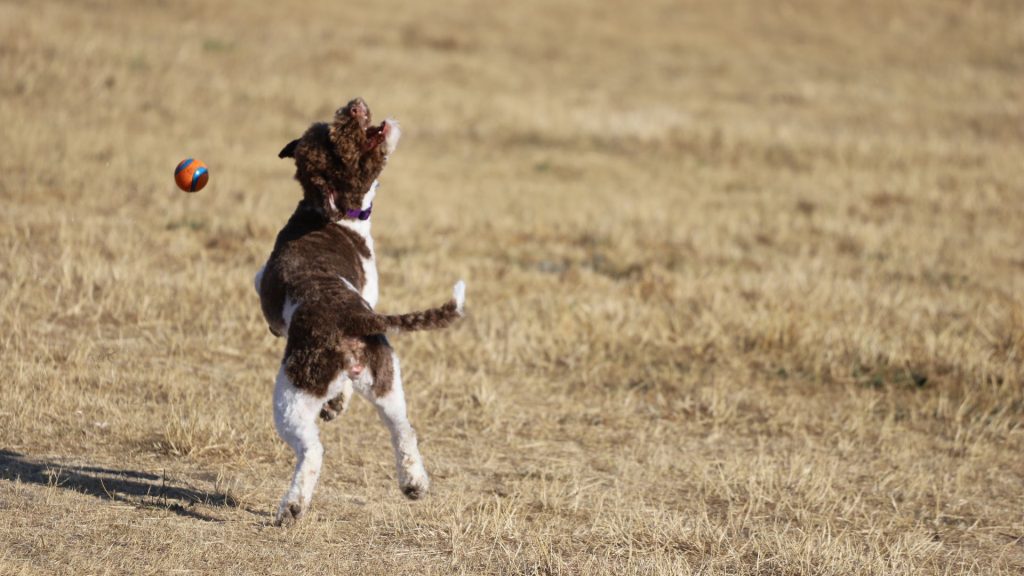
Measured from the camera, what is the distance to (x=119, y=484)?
18.7 feet

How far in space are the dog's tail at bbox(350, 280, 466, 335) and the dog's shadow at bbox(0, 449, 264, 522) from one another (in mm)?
1255

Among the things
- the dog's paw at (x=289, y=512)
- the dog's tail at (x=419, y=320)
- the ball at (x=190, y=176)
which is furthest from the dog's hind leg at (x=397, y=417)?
the ball at (x=190, y=176)

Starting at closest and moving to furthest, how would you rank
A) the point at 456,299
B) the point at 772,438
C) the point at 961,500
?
the point at 456,299 → the point at 961,500 → the point at 772,438

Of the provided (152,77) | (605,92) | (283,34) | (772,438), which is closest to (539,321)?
(772,438)

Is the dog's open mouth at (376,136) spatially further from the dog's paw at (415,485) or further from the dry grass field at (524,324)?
the dry grass field at (524,324)

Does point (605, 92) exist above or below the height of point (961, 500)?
above

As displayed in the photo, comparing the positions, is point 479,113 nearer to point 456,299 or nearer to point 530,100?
point 530,100

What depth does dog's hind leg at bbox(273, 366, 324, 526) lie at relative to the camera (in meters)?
4.79

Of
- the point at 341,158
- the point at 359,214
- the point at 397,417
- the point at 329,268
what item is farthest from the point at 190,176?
the point at 397,417

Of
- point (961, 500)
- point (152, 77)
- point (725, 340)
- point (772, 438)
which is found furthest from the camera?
point (152, 77)

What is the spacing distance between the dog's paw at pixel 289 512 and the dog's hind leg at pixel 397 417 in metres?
0.50

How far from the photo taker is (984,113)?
21.7 meters

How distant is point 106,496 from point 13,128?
916 centimetres

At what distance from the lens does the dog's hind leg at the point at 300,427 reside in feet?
15.7
